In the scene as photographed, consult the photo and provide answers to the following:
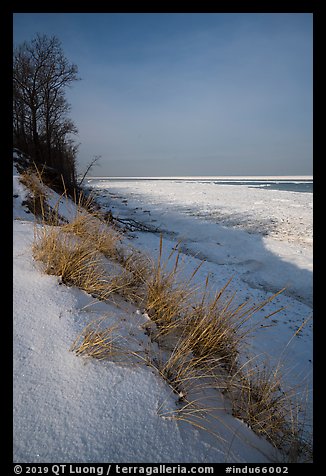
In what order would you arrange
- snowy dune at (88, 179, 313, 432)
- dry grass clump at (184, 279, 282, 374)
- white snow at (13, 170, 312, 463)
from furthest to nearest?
1. snowy dune at (88, 179, 313, 432)
2. dry grass clump at (184, 279, 282, 374)
3. white snow at (13, 170, 312, 463)

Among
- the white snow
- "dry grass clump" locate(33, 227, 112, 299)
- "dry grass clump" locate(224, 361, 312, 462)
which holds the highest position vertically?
"dry grass clump" locate(33, 227, 112, 299)

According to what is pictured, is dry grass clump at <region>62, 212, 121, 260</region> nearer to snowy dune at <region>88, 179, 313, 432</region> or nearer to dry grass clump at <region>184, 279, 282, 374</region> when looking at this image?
dry grass clump at <region>184, 279, 282, 374</region>

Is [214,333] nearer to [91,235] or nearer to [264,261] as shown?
[91,235]

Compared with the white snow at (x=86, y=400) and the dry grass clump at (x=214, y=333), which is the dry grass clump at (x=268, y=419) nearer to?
the white snow at (x=86, y=400)

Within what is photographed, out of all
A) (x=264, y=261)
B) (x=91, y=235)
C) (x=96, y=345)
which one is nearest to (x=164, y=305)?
(x=96, y=345)

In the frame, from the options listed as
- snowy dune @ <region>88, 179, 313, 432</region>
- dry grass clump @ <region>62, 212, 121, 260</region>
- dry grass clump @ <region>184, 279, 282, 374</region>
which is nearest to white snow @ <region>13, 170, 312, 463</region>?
dry grass clump @ <region>184, 279, 282, 374</region>

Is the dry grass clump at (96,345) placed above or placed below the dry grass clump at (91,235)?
below

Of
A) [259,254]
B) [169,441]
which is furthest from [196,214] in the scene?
[169,441]

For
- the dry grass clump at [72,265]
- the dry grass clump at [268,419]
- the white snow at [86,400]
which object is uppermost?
the dry grass clump at [72,265]

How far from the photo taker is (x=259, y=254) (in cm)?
681

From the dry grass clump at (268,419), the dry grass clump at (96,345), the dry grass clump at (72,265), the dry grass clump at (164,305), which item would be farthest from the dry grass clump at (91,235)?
the dry grass clump at (268,419)
